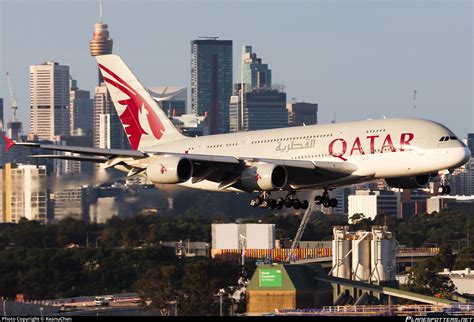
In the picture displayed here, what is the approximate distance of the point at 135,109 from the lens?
4092 inches

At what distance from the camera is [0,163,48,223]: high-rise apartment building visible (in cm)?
10789

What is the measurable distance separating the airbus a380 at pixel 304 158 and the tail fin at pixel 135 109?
7.07 m

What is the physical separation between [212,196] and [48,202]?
43.1ft

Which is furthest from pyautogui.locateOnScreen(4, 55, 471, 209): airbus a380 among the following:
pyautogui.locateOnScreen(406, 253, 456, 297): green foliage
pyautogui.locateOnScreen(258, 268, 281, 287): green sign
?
pyautogui.locateOnScreen(406, 253, 456, 297): green foliage

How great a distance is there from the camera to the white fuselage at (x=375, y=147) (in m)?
84.8

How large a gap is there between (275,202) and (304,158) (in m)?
3.42

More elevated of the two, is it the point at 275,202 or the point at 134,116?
the point at 134,116

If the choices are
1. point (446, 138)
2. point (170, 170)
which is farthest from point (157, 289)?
point (446, 138)

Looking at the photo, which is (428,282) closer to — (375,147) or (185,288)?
(185,288)

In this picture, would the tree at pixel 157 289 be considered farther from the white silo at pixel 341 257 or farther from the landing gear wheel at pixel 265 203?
the landing gear wheel at pixel 265 203

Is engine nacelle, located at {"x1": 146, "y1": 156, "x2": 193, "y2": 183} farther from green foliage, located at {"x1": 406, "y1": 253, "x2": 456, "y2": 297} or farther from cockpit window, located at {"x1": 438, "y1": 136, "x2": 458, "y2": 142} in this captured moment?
green foliage, located at {"x1": 406, "y1": 253, "x2": 456, "y2": 297}

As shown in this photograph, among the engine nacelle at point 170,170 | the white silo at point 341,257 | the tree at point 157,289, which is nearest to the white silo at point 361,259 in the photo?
the white silo at point 341,257

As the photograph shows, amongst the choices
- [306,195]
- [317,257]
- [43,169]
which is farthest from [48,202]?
[317,257]

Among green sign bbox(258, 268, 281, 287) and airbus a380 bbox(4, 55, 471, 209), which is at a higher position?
airbus a380 bbox(4, 55, 471, 209)
